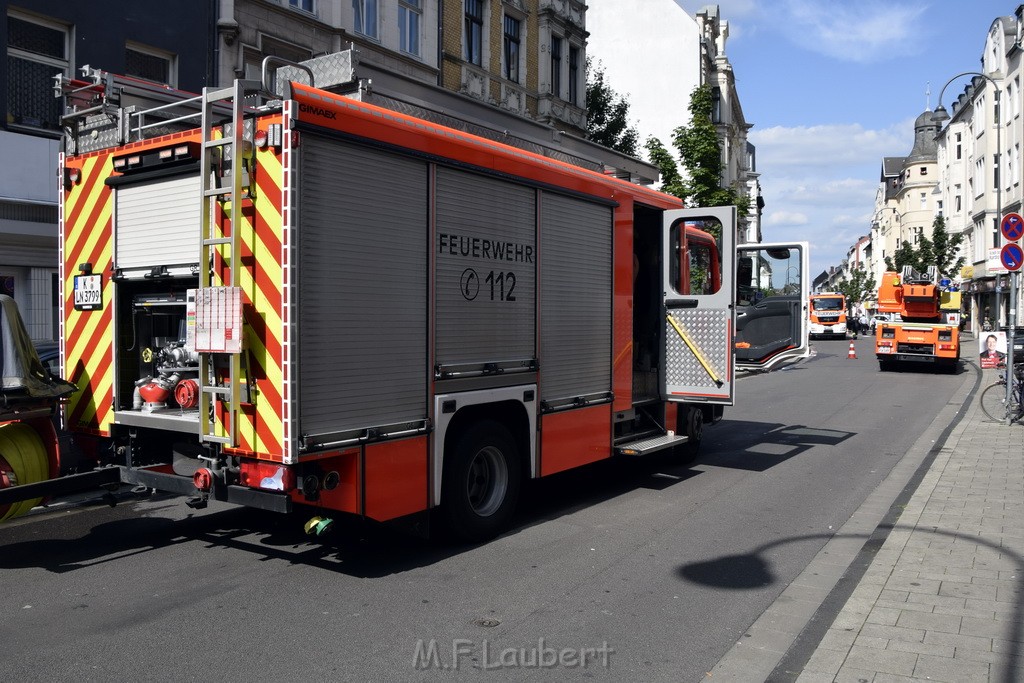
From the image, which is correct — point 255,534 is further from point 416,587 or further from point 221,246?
point 221,246

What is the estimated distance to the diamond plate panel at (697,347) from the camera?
8742 mm

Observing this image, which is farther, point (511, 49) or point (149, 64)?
point (511, 49)

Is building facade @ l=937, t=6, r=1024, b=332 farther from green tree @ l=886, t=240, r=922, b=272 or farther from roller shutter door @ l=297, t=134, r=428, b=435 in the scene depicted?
roller shutter door @ l=297, t=134, r=428, b=435

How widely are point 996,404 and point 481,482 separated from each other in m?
10.9

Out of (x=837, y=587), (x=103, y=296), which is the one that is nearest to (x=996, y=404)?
(x=837, y=587)

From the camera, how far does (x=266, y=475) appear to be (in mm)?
5094

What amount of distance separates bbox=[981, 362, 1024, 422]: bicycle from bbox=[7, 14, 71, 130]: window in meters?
15.8

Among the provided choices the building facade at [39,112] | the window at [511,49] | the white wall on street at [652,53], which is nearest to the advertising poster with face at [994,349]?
the building facade at [39,112]

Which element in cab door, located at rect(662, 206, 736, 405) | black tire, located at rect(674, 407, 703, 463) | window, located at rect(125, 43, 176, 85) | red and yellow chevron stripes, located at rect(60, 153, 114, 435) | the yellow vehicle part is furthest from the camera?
window, located at rect(125, 43, 176, 85)

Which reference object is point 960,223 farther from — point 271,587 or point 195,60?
point 271,587

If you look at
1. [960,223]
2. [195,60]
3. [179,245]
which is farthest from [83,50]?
[960,223]

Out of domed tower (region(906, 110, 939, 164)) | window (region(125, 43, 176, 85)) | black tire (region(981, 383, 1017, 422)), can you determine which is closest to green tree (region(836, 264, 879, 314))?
domed tower (region(906, 110, 939, 164))

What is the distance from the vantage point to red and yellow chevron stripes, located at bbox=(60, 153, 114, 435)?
6.24 meters

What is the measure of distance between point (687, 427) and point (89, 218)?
20.8 feet
